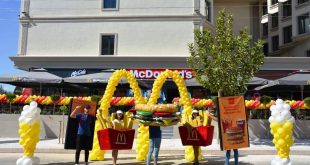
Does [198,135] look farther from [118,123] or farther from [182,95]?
[118,123]

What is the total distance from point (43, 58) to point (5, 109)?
10782 millimetres

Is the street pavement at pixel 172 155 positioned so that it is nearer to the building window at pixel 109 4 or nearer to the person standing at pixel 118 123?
the person standing at pixel 118 123

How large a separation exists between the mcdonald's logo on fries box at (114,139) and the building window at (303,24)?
1092 inches

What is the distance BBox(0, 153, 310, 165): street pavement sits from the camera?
11727 millimetres

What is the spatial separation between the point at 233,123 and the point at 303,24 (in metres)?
27.5

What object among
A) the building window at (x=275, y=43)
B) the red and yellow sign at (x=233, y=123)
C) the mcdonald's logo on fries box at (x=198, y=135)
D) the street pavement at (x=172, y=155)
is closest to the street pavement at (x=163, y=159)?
the street pavement at (x=172, y=155)

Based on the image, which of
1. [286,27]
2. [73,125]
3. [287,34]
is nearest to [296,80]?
[73,125]

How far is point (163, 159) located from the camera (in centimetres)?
1248

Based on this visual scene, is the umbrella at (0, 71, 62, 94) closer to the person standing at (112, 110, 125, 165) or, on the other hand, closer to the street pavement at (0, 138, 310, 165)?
the street pavement at (0, 138, 310, 165)

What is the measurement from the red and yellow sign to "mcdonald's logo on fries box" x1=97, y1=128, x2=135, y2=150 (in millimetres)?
2810

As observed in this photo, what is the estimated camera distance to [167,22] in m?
29.0

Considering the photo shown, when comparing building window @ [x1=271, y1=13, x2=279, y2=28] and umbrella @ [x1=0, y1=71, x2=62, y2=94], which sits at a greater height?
building window @ [x1=271, y1=13, x2=279, y2=28]

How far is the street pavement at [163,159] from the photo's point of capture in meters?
11.7

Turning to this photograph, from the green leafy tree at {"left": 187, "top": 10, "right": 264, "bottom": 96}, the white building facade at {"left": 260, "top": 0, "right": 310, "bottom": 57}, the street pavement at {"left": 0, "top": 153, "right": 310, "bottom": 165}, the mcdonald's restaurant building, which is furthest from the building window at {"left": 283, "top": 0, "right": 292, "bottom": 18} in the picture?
the street pavement at {"left": 0, "top": 153, "right": 310, "bottom": 165}
